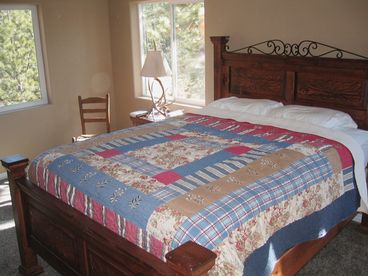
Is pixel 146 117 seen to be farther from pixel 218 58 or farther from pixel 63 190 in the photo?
pixel 63 190

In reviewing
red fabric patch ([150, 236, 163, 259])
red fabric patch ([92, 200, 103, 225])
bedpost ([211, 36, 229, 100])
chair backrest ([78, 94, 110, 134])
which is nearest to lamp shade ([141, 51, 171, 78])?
bedpost ([211, 36, 229, 100])

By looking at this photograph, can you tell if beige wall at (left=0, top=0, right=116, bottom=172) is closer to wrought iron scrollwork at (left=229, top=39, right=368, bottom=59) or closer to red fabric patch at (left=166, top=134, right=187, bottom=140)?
wrought iron scrollwork at (left=229, top=39, right=368, bottom=59)

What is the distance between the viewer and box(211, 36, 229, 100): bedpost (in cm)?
386

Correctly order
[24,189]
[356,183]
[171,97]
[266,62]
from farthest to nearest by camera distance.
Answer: [171,97] → [266,62] → [356,183] → [24,189]

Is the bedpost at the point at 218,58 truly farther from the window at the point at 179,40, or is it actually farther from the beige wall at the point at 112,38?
the window at the point at 179,40

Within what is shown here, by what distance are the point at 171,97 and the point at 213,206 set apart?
10.1ft

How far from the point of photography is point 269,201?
6.55ft

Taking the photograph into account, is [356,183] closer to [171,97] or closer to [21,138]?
[171,97]

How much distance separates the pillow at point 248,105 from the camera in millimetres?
3367

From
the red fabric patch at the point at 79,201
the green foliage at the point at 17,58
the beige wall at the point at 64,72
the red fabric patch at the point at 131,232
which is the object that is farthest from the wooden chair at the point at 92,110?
the red fabric patch at the point at 131,232

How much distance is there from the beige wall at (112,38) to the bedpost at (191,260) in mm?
2331

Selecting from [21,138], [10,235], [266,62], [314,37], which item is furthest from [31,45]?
[314,37]

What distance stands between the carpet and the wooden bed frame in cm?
17

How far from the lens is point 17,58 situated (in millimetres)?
4414
